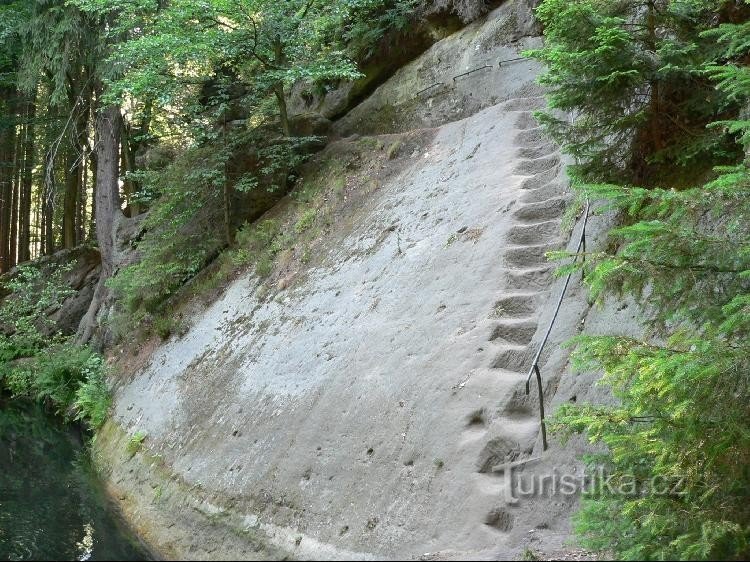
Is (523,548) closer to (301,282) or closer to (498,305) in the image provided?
(498,305)

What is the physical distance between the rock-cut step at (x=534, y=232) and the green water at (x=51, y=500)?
5884 mm

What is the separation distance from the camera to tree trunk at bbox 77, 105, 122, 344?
18797 millimetres

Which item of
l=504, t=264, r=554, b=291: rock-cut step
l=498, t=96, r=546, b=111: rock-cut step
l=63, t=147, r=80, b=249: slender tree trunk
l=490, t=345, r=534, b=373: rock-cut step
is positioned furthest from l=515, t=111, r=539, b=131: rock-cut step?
l=63, t=147, r=80, b=249: slender tree trunk

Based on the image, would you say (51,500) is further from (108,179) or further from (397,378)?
(108,179)

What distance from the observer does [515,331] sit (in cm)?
803

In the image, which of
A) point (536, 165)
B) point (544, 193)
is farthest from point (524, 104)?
point (544, 193)

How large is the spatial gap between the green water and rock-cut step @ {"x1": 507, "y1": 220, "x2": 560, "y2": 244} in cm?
588

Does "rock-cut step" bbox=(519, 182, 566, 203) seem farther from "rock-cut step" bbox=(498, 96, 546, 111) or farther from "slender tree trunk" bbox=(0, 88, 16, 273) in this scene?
"slender tree trunk" bbox=(0, 88, 16, 273)

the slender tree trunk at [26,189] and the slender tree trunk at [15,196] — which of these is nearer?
the slender tree trunk at [26,189]

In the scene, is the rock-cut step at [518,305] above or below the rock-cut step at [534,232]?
below

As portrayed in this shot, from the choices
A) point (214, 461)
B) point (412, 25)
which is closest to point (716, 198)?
point (214, 461)

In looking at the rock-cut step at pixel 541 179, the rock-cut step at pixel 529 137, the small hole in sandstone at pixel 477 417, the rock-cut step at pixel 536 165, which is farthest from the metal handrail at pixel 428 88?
the small hole in sandstone at pixel 477 417

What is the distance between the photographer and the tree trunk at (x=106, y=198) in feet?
61.7

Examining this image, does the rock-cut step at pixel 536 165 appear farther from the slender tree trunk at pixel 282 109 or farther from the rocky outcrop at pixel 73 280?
the rocky outcrop at pixel 73 280
